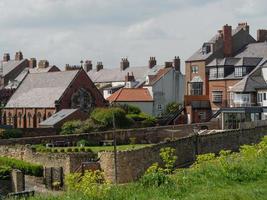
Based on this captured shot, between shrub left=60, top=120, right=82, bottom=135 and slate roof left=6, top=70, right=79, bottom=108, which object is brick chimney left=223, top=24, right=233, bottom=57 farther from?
shrub left=60, top=120, right=82, bottom=135

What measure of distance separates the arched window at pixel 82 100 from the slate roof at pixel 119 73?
1060 inches

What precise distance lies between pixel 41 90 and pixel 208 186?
62.3m

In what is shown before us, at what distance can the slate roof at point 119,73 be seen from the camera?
342 feet

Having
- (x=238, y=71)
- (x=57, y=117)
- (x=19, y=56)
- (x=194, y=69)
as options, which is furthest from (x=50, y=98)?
(x=19, y=56)

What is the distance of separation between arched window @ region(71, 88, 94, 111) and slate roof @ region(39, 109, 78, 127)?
5013mm

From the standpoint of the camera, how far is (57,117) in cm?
6550

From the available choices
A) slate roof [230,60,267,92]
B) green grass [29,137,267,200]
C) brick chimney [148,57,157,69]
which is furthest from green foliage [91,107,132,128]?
brick chimney [148,57,157,69]

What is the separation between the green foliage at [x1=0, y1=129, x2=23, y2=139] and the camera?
177 ft

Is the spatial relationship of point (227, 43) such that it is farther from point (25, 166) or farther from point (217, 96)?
point (25, 166)

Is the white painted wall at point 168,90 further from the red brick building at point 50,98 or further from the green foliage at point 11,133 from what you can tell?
the green foliage at point 11,133

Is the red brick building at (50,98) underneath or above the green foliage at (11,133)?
above

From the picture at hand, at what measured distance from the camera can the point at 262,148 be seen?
24109 millimetres

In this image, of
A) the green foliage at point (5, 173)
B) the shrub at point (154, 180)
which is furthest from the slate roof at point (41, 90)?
the shrub at point (154, 180)

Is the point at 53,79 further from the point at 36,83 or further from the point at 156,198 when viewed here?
the point at 156,198
